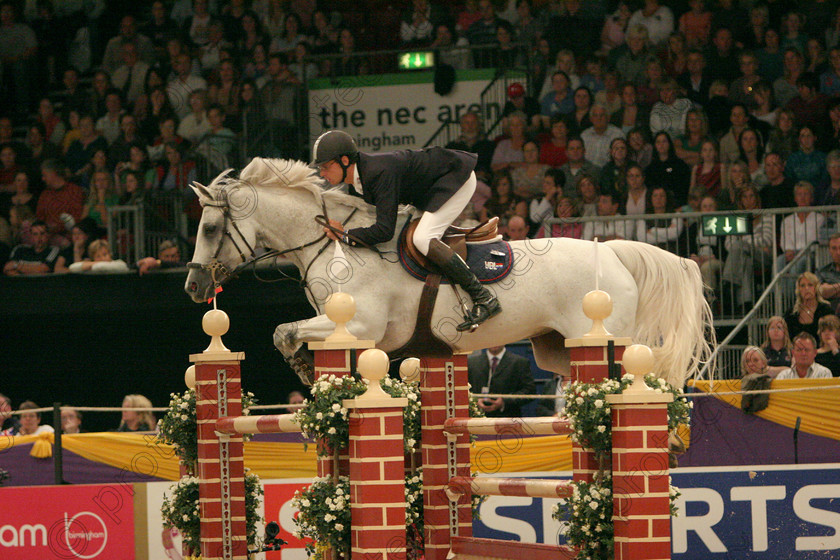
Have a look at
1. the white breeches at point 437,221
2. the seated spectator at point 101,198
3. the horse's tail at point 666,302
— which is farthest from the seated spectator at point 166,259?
the horse's tail at point 666,302

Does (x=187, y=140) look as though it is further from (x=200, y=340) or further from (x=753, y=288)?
(x=753, y=288)

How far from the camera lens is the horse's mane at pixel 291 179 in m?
6.01

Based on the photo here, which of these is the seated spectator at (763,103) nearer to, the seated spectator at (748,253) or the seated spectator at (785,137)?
the seated spectator at (785,137)

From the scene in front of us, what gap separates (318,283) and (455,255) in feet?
2.31

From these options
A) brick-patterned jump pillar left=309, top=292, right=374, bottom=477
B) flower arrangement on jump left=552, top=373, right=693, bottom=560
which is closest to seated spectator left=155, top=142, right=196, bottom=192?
brick-patterned jump pillar left=309, top=292, right=374, bottom=477

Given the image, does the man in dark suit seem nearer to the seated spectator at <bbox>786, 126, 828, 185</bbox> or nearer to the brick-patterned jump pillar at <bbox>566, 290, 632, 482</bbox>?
the seated spectator at <bbox>786, 126, 828, 185</bbox>

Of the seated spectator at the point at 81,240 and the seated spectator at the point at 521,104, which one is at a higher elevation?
the seated spectator at the point at 521,104

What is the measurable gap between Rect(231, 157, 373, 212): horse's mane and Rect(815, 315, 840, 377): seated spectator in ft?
11.9

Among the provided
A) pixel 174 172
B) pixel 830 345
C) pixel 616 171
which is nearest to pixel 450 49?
pixel 616 171

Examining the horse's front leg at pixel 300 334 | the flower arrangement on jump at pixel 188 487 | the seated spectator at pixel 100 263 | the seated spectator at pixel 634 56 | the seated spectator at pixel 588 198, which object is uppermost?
the seated spectator at pixel 634 56

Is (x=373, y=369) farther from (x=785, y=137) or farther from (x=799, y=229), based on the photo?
(x=785, y=137)

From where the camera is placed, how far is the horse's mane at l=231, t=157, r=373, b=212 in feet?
19.7

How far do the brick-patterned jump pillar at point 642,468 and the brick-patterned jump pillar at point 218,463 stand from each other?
7.45 ft

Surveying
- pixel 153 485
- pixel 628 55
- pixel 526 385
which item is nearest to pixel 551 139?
pixel 628 55
